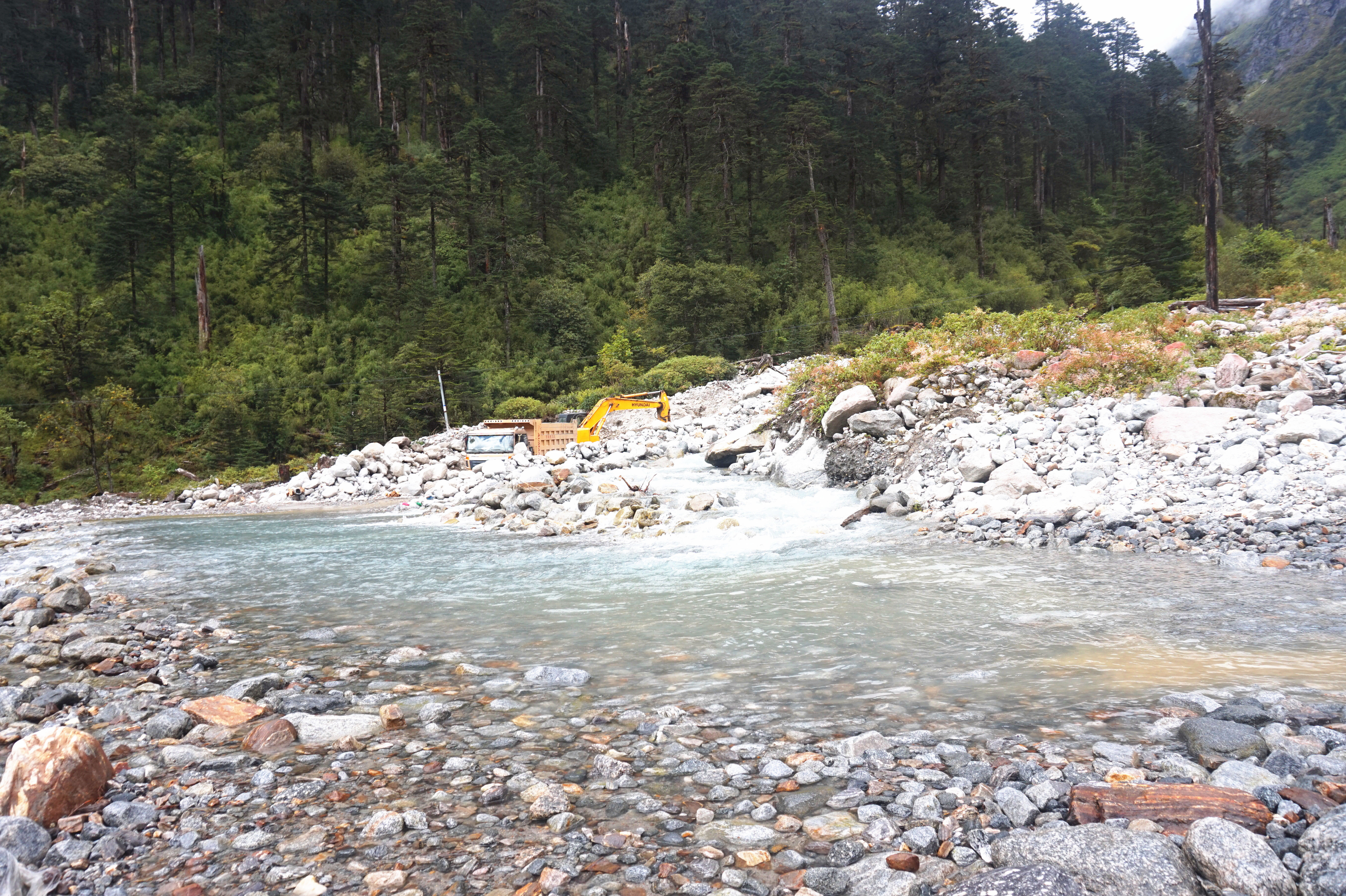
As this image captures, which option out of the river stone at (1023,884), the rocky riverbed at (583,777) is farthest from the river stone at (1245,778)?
the river stone at (1023,884)

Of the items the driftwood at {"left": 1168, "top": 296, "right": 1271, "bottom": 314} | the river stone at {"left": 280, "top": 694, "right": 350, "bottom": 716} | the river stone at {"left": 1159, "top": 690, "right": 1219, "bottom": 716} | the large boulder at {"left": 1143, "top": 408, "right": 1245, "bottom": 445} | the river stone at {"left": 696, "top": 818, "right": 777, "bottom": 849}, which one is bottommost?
the river stone at {"left": 1159, "top": 690, "right": 1219, "bottom": 716}

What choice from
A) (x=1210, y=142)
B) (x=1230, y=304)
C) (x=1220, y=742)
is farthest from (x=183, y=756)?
(x=1210, y=142)

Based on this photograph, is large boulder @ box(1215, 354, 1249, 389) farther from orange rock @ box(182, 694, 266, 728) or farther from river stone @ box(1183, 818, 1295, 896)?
orange rock @ box(182, 694, 266, 728)

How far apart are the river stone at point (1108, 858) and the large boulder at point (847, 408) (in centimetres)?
1064

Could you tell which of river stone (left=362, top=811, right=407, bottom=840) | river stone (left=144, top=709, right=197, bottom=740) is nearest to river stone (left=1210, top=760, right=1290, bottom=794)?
river stone (left=362, top=811, right=407, bottom=840)

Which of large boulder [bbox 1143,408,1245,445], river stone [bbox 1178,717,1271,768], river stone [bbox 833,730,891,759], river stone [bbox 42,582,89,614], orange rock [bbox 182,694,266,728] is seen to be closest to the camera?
river stone [bbox 1178,717,1271,768]

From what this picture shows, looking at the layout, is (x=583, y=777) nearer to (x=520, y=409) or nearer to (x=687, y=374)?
(x=687, y=374)

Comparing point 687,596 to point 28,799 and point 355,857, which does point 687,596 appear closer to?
point 355,857

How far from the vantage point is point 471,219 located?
120 ft

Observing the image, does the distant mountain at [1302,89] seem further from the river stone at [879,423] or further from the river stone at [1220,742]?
the river stone at [1220,742]

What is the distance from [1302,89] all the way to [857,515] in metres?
101

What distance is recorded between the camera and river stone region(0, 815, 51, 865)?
2.13m

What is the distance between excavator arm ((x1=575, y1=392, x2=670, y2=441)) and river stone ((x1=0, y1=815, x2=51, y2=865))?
1973cm

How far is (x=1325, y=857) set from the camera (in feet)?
5.86
